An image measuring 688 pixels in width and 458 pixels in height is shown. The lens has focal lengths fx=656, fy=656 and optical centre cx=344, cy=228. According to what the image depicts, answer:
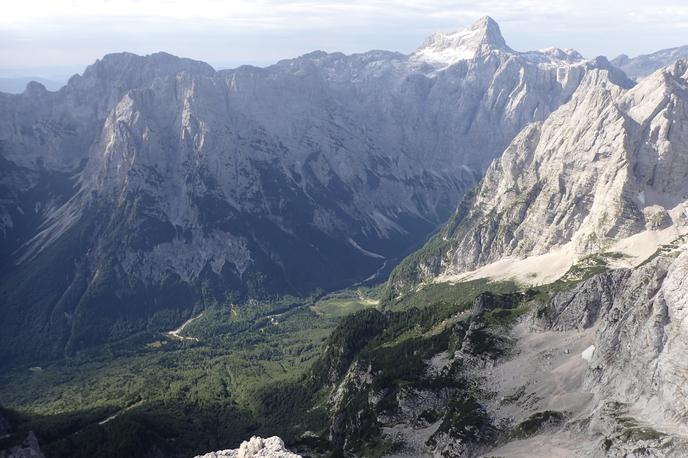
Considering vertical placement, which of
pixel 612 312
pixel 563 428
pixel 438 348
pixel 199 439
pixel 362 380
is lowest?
pixel 199 439

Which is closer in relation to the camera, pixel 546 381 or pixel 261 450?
pixel 261 450

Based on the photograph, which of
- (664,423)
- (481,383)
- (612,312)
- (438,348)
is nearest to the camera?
(664,423)

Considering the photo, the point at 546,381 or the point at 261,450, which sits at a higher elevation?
the point at 261,450

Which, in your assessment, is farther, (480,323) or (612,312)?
(480,323)

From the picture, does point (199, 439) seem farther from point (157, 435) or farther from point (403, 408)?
point (403, 408)

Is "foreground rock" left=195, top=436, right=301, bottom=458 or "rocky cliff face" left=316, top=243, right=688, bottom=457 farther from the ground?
"foreground rock" left=195, top=436, right=301, bottom=458

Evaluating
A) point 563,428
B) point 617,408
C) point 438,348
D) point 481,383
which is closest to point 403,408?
point 481,383

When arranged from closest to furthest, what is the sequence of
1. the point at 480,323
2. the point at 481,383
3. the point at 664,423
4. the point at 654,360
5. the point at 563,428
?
1. the point at 664,423
2. the point at 654,360
3. the point at 563,428
4. the point at 481,383
5. the point at 480,323

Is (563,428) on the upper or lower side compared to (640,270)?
lower

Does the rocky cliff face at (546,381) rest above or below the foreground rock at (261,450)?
below

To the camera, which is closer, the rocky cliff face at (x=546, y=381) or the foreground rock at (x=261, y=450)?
the foreground rock at (x=261, y=450)

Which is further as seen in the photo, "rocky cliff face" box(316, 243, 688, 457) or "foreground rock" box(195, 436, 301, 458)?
"rocky cliff face" box(316, 243, 688, 457)
